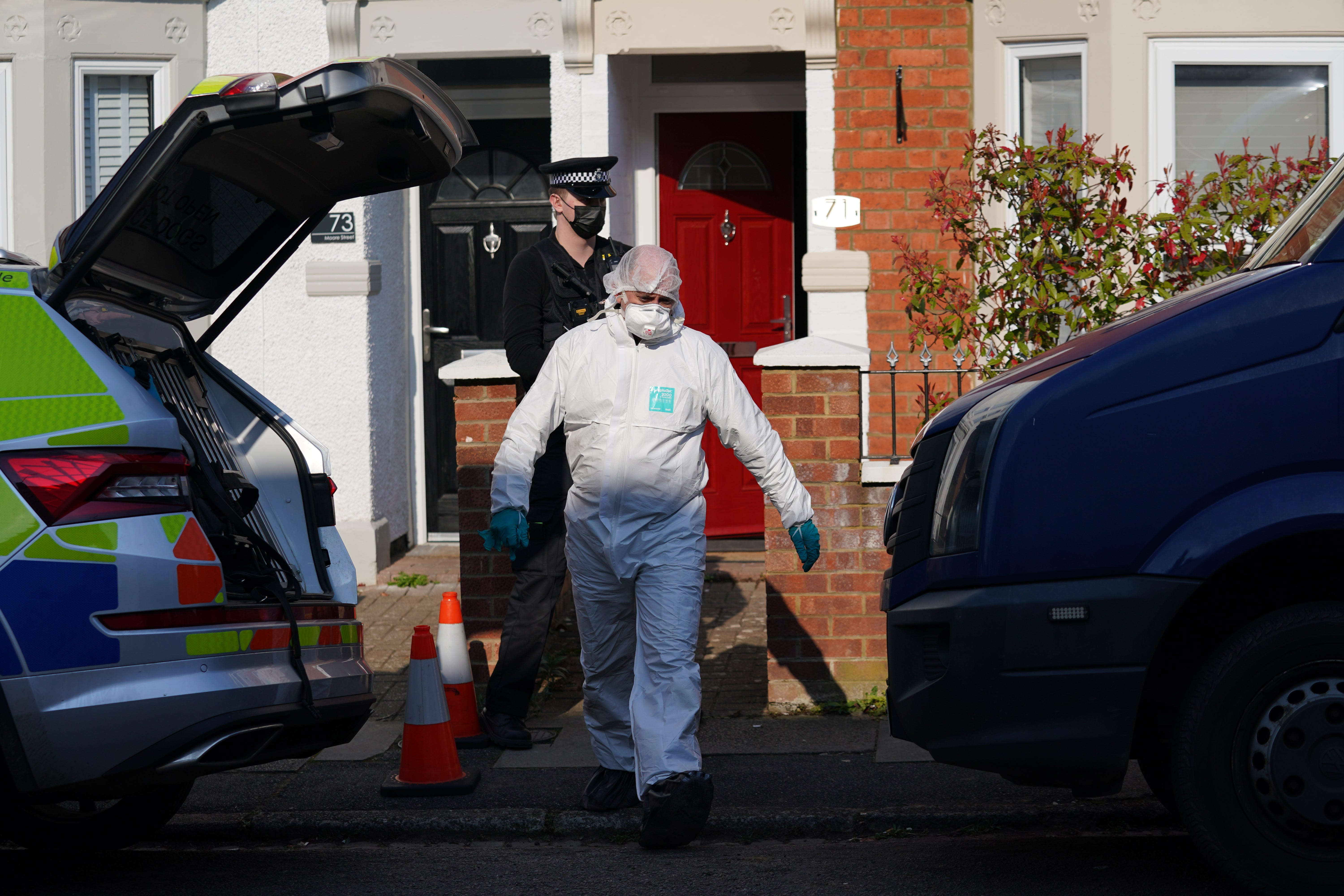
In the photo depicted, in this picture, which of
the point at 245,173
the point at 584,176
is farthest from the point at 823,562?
the point at 245,173

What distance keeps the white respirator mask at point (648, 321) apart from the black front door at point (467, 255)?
15.1 feet

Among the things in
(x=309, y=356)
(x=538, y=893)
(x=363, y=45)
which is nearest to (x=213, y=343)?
(x=309, y=356)

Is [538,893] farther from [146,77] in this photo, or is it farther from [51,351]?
[146,77]

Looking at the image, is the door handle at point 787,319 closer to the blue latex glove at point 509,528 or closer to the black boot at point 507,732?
the black boot at point 507,732

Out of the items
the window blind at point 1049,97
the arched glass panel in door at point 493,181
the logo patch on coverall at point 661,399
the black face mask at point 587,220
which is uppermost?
the window blind at point 1049,97

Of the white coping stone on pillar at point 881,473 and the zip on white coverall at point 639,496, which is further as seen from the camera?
the white coping stone on pillar at point 881,473

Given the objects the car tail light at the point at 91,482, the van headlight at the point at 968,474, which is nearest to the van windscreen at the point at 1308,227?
the van headlight at the point at 968,474

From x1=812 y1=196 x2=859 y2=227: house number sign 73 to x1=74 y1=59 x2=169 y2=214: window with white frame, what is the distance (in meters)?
4.05

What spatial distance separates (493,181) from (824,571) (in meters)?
4.28

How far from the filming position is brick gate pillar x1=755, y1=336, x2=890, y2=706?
6113 mm

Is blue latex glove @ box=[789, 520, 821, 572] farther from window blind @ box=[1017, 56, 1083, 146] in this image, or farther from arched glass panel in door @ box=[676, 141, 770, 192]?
arched glass panel in door @ box=[676, 141, 770, 192]

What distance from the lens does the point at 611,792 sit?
4945 mm

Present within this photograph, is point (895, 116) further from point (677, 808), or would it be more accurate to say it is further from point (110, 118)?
point (677, 808)

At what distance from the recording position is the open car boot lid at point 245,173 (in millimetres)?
3844
